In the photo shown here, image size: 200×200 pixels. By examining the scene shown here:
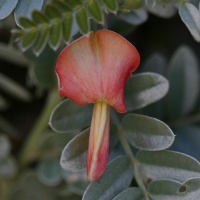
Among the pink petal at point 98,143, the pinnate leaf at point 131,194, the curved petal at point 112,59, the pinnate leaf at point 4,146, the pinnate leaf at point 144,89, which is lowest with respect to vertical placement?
the pinnate leaf at point 4,146

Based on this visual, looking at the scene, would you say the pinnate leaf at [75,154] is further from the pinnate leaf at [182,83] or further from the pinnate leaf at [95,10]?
the pinnate leaf at [182,83]

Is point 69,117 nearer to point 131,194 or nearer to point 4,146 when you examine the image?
point 131,194

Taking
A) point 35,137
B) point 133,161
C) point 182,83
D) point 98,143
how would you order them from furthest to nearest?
point 35,137
point 182,83
point 133,161
point 98,143

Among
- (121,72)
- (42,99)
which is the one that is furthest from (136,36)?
(121,72)

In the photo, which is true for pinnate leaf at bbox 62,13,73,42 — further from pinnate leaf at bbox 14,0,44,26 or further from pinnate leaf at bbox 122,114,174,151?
pinnate leaf at bbox 122,114,174,151

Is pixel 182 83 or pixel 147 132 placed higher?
pixel 147 132

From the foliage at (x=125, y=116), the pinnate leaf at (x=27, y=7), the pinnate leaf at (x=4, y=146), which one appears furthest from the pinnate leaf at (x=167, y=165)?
the pinnate leaf at (x=4, y=146)

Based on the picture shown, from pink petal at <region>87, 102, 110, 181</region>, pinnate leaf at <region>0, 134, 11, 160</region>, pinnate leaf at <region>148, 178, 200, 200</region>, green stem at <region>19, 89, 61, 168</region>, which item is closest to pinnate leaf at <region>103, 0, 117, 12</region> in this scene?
pink petal at <region>87, 102, 110, 181</region>

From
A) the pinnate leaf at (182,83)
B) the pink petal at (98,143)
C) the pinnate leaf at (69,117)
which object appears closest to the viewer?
the pink petal at (98,143)

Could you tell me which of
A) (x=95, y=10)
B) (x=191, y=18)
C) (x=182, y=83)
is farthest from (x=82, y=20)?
(x=182, y=83)
